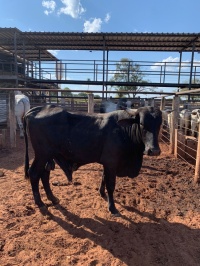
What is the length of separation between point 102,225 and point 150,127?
5.13ft

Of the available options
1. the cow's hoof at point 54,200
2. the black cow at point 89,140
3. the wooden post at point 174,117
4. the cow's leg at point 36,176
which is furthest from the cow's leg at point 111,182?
the wooden post at point 174,117

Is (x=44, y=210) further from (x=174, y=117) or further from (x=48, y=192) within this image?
(x=174, y=117)

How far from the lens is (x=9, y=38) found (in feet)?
48.7

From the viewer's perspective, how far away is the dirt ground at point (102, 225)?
2.58m

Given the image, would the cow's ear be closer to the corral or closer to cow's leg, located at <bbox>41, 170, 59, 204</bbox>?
the corral

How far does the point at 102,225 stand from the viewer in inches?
127

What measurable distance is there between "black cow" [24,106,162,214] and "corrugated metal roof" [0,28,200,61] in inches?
405

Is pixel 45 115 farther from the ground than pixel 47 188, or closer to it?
farther from the ground

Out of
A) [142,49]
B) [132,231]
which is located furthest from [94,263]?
[142,49]

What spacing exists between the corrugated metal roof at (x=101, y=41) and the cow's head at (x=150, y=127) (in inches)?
410

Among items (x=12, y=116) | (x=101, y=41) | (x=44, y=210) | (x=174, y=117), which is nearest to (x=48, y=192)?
(x=44, y=210)

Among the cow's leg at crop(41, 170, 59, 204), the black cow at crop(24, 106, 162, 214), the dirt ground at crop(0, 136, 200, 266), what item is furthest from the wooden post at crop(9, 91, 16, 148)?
the cow's leg at crop(41, 170, 59, 204)

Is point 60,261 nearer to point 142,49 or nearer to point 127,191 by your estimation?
point 127,191

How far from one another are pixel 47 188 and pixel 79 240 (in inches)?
49.5
